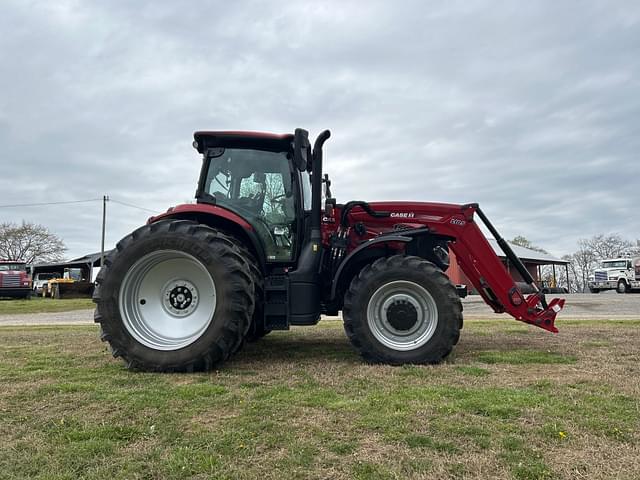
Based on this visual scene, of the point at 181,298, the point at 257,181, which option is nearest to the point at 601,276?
the point at 257,181

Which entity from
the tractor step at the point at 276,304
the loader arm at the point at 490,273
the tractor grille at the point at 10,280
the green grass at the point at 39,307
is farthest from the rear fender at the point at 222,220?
the tractor grille at the point at 10,280

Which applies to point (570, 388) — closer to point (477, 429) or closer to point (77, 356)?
point (477, 429)

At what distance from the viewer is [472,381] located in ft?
14.1

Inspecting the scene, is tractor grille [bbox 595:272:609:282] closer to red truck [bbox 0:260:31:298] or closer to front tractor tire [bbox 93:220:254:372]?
front tractor tire [bbox 93:220:254:372]

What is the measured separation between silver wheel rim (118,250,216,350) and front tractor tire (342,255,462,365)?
151 centimetres

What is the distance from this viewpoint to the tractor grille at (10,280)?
97.9 ft

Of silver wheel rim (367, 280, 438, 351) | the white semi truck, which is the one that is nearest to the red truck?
silver wheel rim (367, 280, 438, 351)

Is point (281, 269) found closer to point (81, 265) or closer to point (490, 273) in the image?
point (490, 273)

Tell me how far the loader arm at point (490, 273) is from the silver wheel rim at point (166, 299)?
114 inches

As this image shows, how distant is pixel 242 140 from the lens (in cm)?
575

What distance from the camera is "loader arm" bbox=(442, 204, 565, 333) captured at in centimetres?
577

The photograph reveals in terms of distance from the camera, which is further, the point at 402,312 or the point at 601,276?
the point at 601,276

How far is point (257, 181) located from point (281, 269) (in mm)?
1053

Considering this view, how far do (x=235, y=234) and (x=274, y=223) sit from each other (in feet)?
1.49
